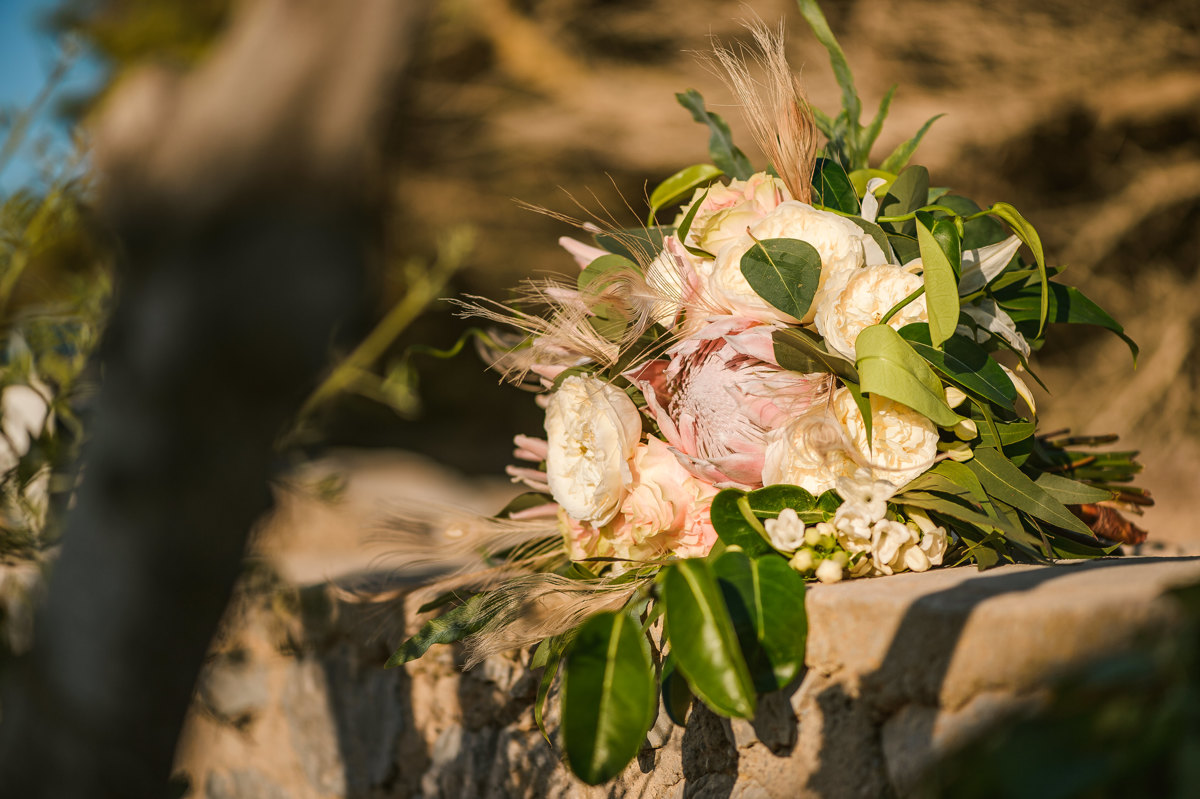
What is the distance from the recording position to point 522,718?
2.67 feet

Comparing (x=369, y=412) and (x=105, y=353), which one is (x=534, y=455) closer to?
(x=105, y=353)

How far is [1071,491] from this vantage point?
0.62 metres

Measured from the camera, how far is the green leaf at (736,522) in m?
0.58

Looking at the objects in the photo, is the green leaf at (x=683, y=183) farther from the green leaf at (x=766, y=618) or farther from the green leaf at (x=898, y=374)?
the green leaf at (x=766, y=618)

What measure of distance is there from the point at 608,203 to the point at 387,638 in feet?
6.52

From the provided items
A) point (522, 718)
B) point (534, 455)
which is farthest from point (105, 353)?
point (522, 718)

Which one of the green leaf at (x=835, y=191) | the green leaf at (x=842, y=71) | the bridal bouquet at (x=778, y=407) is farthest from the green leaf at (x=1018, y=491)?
the green leaf at (x=842, y=71)

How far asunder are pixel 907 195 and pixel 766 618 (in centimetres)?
41

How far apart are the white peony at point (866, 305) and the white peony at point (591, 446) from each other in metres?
0.18

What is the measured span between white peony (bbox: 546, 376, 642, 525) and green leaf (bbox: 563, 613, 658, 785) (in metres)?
0.20

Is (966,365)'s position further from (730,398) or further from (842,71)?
(842,71)

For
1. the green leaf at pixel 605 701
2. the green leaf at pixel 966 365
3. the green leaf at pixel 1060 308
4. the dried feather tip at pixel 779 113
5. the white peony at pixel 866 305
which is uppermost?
the dried feather tip at pixel 779 113

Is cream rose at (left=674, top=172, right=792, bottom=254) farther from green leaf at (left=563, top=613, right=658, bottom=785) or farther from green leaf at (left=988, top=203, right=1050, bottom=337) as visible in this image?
green leaf at (left=563, top=613, right=658, bottom=785)

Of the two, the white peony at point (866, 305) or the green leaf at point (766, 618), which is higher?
the white peony at point (866, 305)
